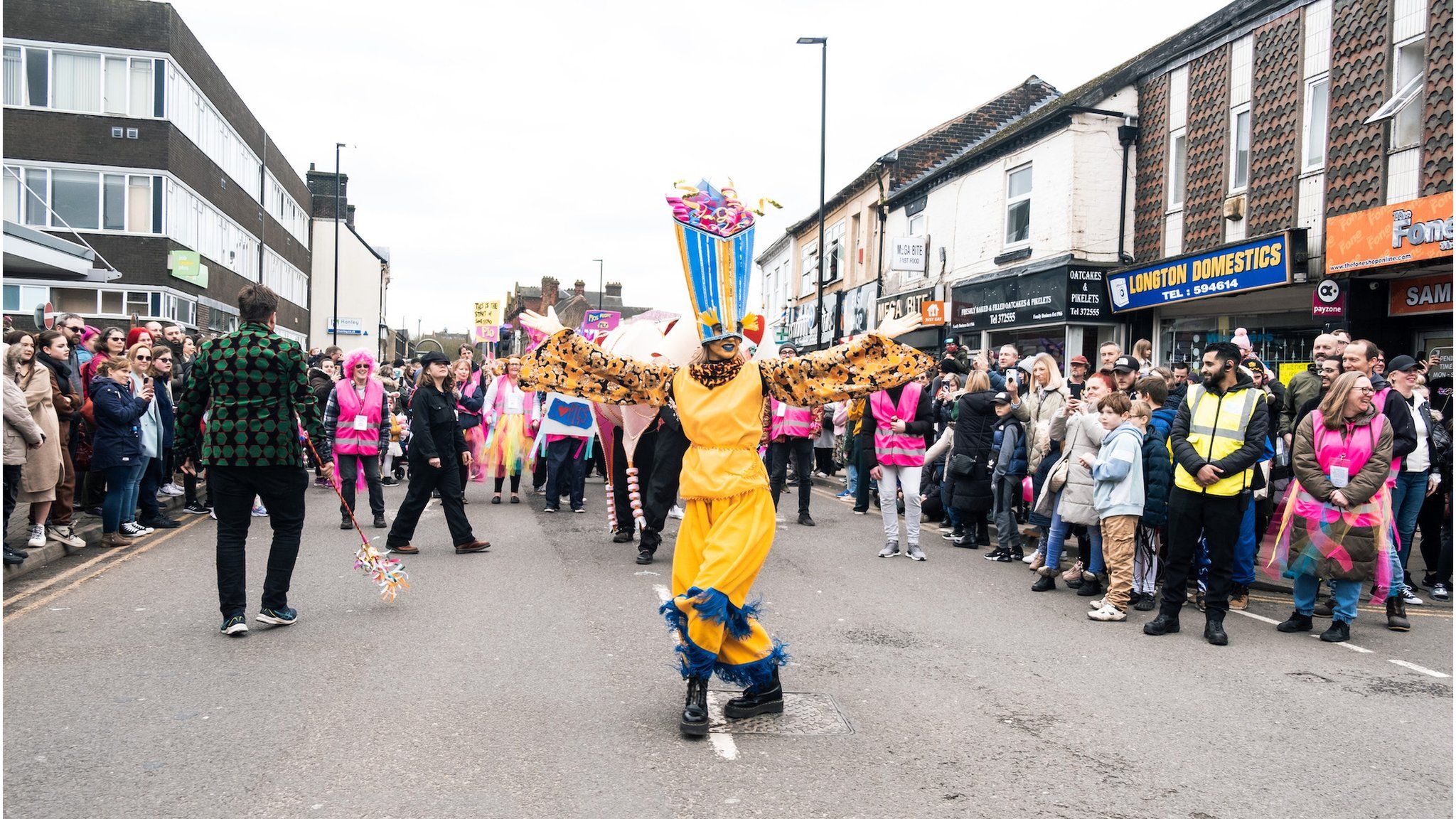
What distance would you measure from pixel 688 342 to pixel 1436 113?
28.9 ft

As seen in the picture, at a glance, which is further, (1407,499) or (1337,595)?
(1407,499)

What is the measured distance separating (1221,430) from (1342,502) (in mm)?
925

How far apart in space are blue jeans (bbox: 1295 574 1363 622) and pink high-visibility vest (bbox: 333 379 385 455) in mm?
8429

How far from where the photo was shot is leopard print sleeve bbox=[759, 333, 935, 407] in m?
5.27

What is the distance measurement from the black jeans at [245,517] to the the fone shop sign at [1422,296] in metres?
11.6

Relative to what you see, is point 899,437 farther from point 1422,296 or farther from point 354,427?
point 1422,296

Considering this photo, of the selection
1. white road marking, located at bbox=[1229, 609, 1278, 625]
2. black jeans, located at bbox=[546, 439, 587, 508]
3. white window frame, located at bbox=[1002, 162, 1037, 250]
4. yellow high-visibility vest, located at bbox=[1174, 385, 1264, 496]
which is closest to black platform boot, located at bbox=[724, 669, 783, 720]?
yellow high-visibility vest, located at bbox=[1174, 385, 1264, 496]

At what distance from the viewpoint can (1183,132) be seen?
1591cm

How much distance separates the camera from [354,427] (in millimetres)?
10719

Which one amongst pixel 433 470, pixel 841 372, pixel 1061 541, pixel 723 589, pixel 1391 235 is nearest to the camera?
pixel 723 589

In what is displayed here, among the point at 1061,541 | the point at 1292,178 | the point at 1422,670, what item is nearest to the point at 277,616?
the point at 1061,541

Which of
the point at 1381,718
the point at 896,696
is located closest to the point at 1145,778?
the point at 896,696

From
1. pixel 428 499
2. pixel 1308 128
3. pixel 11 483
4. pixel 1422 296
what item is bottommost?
pixel 428 499

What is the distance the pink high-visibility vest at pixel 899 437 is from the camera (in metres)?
9.42
